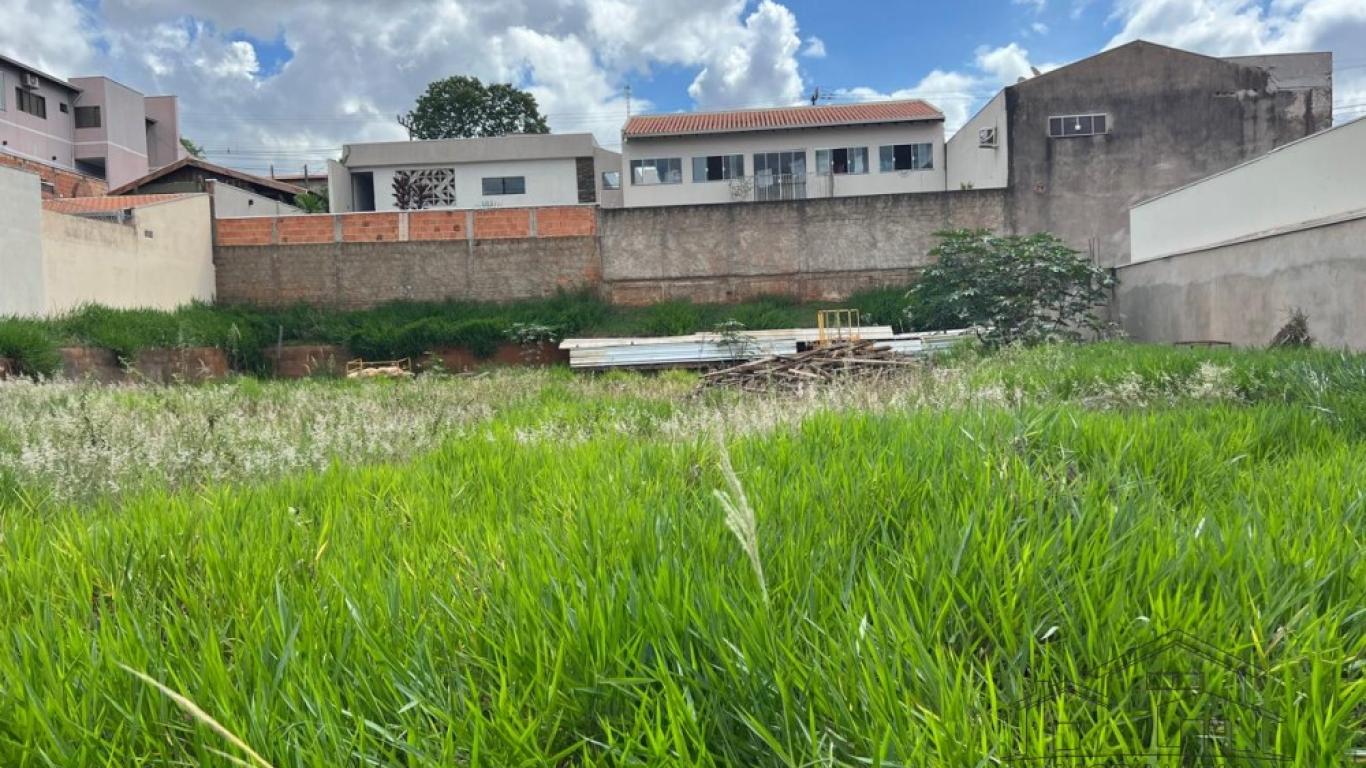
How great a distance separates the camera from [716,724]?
4.07ft

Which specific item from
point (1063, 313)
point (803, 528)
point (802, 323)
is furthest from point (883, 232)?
point (803, 528)

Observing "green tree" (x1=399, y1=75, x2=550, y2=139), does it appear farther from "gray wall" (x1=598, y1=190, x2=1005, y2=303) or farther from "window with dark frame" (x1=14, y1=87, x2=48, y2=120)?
"gray wall" (x1=598, y1=190, x2=1005, y2=303)

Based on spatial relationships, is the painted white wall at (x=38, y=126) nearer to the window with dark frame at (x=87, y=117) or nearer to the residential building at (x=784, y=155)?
the window with dark frame at (x=87, y=117)

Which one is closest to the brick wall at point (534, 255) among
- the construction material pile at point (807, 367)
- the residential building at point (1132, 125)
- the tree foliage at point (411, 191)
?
the residential building at point (1132, 125)

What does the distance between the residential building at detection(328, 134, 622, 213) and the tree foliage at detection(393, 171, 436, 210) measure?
97mm


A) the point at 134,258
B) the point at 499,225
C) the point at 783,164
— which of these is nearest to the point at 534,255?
the point at 499,225

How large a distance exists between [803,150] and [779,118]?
64.9 inches

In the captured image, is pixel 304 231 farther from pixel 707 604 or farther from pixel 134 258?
pixel 707 604

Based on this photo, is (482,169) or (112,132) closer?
(482,169)

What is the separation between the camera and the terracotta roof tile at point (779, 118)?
3198 centimetres

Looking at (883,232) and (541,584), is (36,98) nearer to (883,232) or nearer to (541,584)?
(883,232)

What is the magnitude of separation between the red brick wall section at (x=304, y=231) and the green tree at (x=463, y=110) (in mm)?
28110

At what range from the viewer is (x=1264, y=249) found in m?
11.4

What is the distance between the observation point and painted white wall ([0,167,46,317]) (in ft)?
52.9
